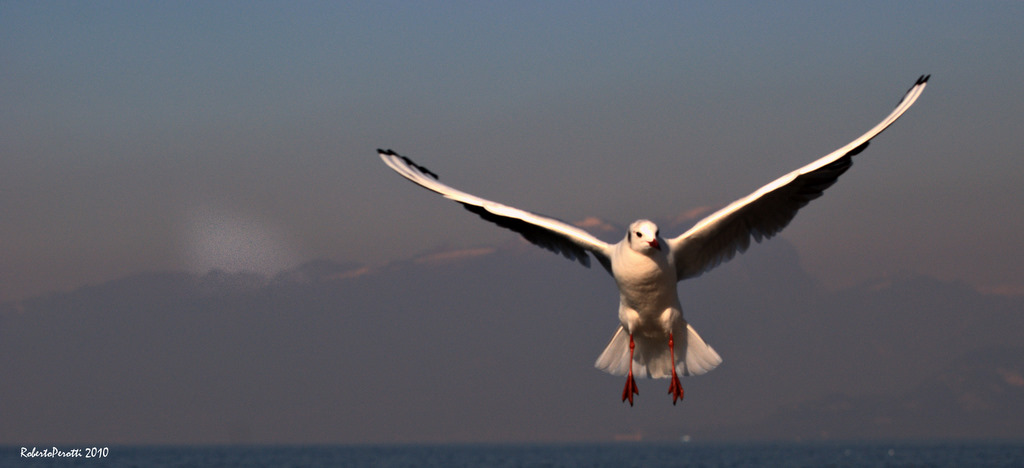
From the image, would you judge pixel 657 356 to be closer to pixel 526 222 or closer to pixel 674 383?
pixel 674 383

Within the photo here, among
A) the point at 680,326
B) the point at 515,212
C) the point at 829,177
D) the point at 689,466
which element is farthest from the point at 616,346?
the point at 689,466

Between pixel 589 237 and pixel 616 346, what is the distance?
1.60 metres

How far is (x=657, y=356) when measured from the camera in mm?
15477

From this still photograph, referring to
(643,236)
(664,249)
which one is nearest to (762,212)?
(664,249)

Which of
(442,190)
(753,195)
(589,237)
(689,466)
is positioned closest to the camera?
(753,195)

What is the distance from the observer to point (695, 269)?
15094 mm

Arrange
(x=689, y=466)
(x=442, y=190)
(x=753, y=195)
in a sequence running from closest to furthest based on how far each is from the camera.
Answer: (x=753, y=195) → (x=442, y=190) → (x=689, y=466)

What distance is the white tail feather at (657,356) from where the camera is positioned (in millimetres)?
15164

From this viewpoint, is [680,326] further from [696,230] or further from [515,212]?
[515,212]

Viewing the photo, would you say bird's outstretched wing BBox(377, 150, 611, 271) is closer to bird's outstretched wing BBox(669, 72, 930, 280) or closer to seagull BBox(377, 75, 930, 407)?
seagull BBox(377, 75, 930, 407)

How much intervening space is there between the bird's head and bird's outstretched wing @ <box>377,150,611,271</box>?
3.52 ft

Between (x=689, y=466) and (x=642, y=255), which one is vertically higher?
(x=689, y=466)

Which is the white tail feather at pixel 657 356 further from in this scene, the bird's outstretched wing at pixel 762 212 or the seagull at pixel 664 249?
the bird's outstretched wing at pixel 762 212

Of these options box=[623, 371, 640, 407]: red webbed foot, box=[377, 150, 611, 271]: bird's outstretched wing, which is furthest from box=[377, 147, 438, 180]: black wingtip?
box=[623, 371, 640, 407]: red webbed foot
